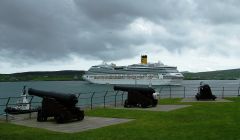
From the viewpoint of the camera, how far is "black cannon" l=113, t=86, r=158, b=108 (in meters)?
22.1

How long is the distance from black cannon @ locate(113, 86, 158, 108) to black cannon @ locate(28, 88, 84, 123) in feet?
21.4

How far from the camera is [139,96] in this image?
22.3m

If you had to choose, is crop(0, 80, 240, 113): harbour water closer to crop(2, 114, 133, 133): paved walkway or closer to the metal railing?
the metal railing

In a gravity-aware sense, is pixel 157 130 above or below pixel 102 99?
above

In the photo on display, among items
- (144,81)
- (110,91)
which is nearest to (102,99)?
(110,91)

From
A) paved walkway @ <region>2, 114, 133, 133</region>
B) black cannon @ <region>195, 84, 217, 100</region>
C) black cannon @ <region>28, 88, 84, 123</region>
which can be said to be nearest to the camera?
paved walkway @ <region>2, 114, 133, 133</region>

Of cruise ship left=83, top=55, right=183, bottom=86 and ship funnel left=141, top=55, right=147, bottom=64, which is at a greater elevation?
ship funnel left=141, top=55, right=147, bottom=64

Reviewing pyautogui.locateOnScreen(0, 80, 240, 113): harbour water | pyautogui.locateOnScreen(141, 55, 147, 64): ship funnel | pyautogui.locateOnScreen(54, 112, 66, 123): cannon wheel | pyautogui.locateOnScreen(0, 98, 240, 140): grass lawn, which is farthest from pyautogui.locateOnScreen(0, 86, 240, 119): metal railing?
pyautogui.locateOnScreen(141, 55, 147, 64): ship funnel

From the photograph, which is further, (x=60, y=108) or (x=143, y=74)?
(x=143, y=74)

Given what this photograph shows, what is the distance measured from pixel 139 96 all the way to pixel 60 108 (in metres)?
7.66

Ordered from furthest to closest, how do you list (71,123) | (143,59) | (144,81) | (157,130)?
(143,59) → (144,81) → (71,123) → (157,130)

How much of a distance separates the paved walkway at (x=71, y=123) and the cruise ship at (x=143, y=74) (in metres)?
77.0

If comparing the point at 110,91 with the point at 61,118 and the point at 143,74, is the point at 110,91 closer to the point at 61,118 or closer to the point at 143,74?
the point at 61,118

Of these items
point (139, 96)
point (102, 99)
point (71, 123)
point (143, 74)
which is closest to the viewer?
point (71, 123)
